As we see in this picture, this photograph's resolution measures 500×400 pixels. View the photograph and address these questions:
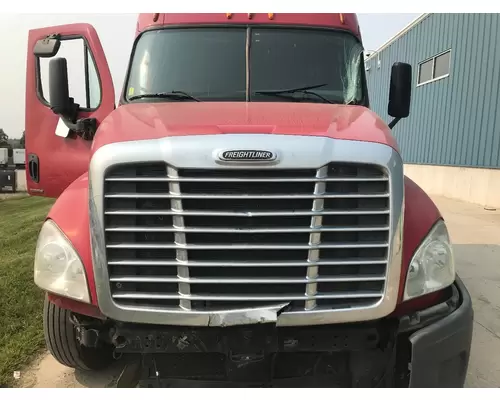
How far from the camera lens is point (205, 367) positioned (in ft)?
9.04

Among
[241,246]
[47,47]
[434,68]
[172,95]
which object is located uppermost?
[434,68]

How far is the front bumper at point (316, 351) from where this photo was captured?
96.2 inches

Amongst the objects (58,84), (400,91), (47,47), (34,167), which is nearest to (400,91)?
(400,91)

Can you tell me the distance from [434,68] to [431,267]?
44.3 ft

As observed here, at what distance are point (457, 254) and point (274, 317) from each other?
5307 mm

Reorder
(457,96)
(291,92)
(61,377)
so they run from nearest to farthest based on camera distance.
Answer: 1. (61,377)
2. (291,92)
3. (457,96)

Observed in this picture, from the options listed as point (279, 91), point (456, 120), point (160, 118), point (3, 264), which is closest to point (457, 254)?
point (279, 91)

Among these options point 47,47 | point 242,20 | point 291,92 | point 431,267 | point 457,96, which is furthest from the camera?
point 457,96

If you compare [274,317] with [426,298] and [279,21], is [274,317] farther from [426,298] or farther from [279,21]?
[279,21]

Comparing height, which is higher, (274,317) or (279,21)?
(279,21)

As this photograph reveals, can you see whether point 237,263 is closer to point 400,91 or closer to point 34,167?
point 400,91

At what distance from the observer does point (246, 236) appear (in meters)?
2.39

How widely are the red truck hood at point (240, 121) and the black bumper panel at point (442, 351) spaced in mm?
982

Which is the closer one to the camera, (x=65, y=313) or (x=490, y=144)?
(x=65, y=313)
